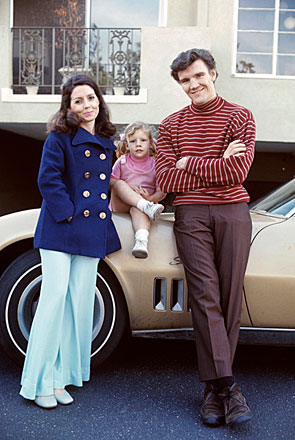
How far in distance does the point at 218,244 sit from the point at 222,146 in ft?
1.84

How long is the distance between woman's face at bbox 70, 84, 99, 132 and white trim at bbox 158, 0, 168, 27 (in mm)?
8176

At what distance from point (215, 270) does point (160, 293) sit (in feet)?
1.47

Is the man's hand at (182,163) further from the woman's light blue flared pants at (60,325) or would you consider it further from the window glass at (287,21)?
the window glass at (287,21)

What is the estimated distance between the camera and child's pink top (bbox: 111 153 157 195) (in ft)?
11.7

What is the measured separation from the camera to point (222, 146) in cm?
310

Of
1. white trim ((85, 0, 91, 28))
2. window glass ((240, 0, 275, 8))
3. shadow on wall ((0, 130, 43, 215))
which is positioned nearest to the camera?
window glass ((240, 0, 275, 8))

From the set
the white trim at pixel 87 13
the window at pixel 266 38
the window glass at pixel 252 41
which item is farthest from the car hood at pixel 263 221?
the white trim at pixel 87 13

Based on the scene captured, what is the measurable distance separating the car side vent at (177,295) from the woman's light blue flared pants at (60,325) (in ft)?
1.62

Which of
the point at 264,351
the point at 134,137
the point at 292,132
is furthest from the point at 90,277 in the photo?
the point at 292,132

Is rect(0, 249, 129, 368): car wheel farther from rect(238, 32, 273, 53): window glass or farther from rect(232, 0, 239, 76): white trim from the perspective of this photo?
rect(238, 32, 273, 53): window glass

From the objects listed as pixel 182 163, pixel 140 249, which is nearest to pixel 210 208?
pixel 182 163

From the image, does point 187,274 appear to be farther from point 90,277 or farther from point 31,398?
point 31,398

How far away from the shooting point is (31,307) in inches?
132

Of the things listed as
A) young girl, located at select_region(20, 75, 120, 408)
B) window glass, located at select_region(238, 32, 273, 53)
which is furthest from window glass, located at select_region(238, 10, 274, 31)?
young girl, located at select_region(20, 75, 120, 408)
